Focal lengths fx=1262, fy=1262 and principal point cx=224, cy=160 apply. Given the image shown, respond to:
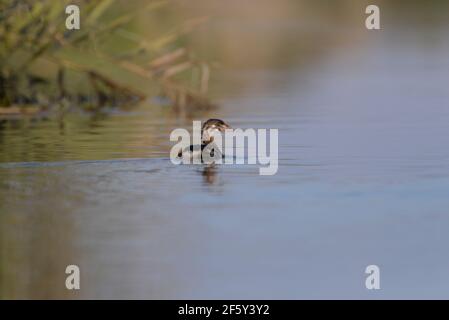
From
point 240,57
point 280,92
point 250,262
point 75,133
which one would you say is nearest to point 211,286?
point 250,262

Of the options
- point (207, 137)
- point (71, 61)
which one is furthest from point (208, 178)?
point (71, 61)

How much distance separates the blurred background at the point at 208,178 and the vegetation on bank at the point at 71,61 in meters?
0.03

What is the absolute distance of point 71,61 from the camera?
18094 mm

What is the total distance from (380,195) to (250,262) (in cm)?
233

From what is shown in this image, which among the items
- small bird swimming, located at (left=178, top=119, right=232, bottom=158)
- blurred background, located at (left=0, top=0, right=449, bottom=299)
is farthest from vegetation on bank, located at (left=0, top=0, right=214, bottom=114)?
small bird swimming, located at (left=178, top=119, right=232, bottom=158)

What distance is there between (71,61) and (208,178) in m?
7.81

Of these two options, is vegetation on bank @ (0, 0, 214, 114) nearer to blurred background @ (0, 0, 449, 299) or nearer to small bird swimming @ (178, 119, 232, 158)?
blurred background @ (0, 0, 449, 299)

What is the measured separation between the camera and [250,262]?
782 cm

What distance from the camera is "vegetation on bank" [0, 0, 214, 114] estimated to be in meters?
16.8

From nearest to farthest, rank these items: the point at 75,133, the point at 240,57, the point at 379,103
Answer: the point at 75,133
the point at 379,103
the point at 240,57

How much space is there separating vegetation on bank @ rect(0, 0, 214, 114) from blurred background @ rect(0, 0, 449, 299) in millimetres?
33

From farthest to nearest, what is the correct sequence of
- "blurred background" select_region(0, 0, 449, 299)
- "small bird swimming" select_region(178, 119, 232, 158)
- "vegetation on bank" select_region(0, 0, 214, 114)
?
"vegetation on bank" select_region(0, 0, 214, 114)
"small bird swimming" select_region(178, 119, 232, 158)
"blurred background" select_region(0, 0, 449, 299)

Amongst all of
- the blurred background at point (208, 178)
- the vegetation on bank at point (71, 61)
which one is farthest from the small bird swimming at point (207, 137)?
the vegetation on bank at point (71, 61)
